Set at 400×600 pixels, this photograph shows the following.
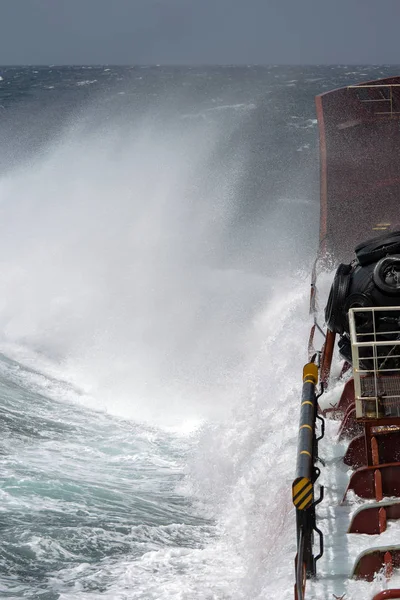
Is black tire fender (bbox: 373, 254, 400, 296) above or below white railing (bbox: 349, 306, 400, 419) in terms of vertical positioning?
above

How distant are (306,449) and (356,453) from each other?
2.44m

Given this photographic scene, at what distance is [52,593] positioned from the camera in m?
8.38

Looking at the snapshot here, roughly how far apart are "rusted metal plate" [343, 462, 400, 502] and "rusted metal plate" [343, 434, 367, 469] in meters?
0.92

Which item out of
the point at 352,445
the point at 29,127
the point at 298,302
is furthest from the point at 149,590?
the point at 29,127

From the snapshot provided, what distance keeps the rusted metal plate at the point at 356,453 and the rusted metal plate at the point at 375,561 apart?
2572 millimetres

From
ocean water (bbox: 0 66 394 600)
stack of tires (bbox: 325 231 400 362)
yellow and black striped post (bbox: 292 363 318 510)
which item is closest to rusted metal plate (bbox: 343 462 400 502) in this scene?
ocean water (bbox: 0 66 394 600)

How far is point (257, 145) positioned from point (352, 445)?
123ft

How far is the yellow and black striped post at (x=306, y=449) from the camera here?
6266 mm

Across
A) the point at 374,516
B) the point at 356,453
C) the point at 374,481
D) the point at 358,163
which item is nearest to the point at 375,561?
the point at 374,516

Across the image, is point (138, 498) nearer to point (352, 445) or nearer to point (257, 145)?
point (352, 445)

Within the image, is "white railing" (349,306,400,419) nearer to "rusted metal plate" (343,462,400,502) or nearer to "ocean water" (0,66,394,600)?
"rusted metal plate" (343,462,400,502)

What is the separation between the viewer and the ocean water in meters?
9.20

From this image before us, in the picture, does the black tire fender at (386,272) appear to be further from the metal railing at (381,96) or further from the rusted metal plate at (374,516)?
the metal railing at (381,96)


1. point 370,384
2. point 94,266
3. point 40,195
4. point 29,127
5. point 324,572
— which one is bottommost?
point 324,572
